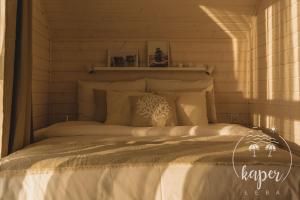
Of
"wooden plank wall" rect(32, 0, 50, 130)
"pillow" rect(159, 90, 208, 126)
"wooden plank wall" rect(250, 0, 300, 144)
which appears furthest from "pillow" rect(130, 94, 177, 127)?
"wooden plank wall" rect(32, 0, 50, 130)

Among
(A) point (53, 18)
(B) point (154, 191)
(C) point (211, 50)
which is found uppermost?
(A) point (53, 18)

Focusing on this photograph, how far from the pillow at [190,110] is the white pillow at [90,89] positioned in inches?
20.7

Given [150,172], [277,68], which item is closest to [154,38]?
[277,68]

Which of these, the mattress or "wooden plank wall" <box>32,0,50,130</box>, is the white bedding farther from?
the mattress

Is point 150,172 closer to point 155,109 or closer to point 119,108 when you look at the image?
point 155,109

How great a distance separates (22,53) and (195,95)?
1.65 meters

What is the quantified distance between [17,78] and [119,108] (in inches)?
45.2

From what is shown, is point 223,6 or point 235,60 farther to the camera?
point 235,60

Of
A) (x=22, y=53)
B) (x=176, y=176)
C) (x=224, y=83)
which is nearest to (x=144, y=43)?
(x=224, y=83)

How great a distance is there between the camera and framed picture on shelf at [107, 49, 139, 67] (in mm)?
3684

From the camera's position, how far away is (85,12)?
349 centimetres

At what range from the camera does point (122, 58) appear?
3.70 metres

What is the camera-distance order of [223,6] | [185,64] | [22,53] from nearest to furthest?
[22,53]
[223,6]
[185,64]

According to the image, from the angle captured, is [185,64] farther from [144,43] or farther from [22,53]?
[22,53]
